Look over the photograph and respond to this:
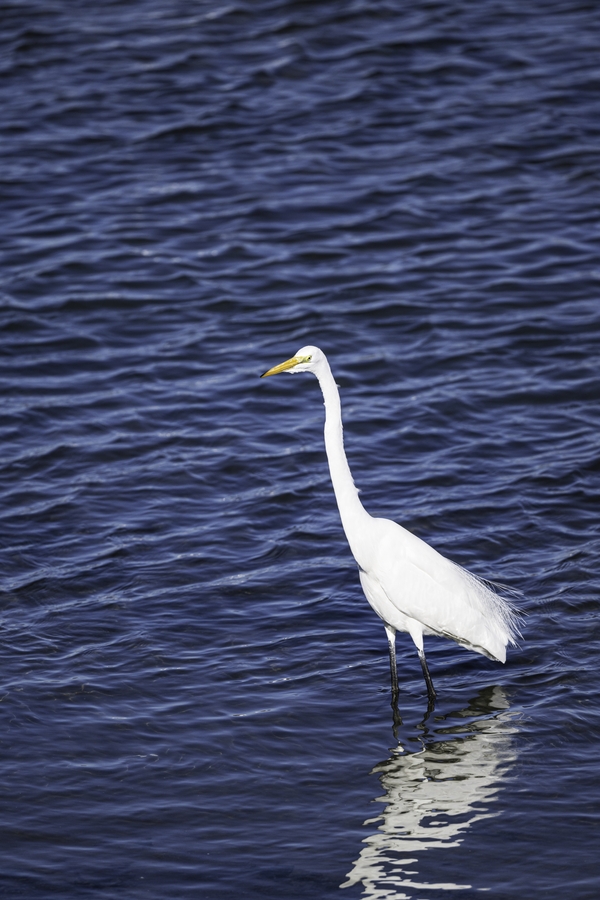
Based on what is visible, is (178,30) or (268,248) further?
(178,30)

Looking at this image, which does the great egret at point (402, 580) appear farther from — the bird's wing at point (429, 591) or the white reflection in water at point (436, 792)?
the white reflection in water at point (436, 792)

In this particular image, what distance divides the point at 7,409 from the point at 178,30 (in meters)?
9.70

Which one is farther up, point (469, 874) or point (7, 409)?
point (7, 409)

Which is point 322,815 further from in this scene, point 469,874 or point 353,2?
point 353,2

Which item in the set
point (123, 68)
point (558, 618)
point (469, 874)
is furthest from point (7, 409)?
point (123, 68)

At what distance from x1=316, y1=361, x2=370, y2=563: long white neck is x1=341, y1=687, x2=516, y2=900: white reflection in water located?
3.99 feet

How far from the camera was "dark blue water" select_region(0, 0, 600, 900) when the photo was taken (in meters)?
6.13

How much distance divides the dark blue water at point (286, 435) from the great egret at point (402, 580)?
1.30 ft

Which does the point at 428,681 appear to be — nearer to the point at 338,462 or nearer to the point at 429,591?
the point at 429,591

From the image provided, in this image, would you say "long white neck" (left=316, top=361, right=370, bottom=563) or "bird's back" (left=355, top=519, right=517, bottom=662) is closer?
"long white neck" (left=316, top=361, right=370, bottom=563)

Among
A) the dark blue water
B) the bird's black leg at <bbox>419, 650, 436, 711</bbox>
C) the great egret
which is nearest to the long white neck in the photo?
the great egret

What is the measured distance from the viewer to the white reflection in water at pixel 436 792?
570 cm

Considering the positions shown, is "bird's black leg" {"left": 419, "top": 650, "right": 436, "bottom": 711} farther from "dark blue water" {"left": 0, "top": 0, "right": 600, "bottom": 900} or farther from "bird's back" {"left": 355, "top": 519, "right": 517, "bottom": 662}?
"bird's back" {"left": 355, "top": 519, "right": 517, "bottom": 662}

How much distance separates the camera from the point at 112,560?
340 inches
